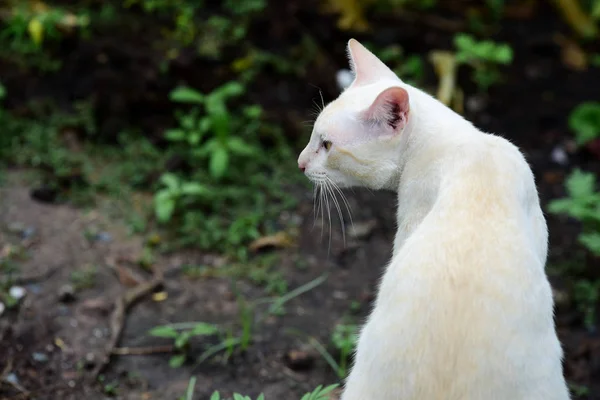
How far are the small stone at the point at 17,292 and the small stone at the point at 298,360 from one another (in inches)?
58.5

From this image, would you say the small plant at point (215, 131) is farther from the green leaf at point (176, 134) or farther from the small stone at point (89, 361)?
the small stone at point (89, 361)

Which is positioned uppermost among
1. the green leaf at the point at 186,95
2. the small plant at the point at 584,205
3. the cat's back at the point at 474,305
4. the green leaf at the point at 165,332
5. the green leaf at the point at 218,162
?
the cat's back at the point at 474,305

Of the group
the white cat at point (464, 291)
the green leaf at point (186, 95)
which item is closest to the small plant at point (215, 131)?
the green leaf at point (186, 95)

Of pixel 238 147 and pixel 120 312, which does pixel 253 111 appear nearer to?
pixel 238 147

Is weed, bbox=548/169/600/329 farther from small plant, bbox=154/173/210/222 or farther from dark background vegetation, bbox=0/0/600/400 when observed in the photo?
small plant, bbox=154/173/210/222

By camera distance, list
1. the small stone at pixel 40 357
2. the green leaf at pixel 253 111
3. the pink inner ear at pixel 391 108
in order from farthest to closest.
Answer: the green leaf at pixel 253 111 < the small stone at pixel 40 357 < the pink inner ear at pixel 391 108

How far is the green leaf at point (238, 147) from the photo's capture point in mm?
5023

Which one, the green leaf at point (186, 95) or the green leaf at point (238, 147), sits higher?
the green leaf at point (186, 95)

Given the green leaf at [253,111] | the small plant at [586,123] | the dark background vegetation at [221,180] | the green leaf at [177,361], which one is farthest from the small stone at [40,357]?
the small plant at [586,123]

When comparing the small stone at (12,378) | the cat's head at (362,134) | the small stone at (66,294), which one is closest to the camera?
the cat's head at (362,134)

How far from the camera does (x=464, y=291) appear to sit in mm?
2156

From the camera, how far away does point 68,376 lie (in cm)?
367

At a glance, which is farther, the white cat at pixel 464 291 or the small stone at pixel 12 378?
the small stone at pixel 12 378

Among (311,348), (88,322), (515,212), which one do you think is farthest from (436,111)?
(88,322)
